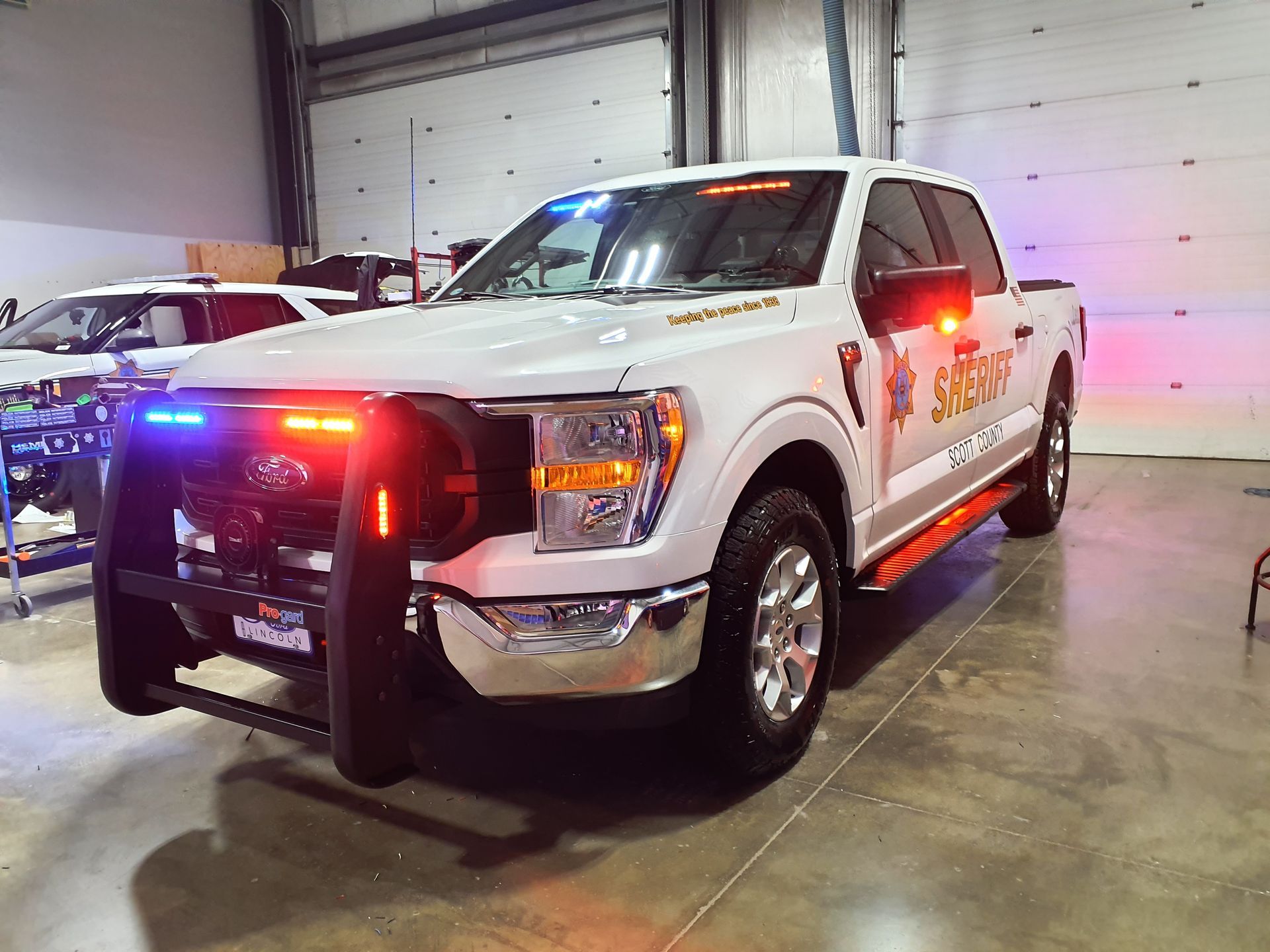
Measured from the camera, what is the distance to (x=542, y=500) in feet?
6.89

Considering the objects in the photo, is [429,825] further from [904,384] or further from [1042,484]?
[1042,484]

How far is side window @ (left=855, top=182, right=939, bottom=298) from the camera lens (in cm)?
316

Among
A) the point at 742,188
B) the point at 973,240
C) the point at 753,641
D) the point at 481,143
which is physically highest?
the point at 481,143

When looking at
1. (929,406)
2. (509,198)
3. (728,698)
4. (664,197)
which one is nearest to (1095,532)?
(929,406)

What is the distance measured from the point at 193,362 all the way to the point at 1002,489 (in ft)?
12.1

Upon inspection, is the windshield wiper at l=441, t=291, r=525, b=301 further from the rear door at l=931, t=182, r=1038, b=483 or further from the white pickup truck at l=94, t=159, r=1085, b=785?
the rear door at l=931, t=182, r=1038, b=483

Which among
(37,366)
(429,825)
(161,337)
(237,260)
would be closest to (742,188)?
(429,825)

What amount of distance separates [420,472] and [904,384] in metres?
1.82

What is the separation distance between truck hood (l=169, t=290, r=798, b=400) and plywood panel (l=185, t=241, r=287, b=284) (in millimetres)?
10451

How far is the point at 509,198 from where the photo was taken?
11461 mm

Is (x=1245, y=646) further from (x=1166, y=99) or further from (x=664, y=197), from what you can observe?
(x=1166, y=99)

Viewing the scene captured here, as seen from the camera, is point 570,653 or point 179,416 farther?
point 179,416

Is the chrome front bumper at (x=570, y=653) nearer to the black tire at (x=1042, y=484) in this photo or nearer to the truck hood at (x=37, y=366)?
the black tire at (x=1042, y=484)

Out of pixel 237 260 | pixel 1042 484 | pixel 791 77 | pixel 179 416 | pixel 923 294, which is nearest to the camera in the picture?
pixel 179 416
